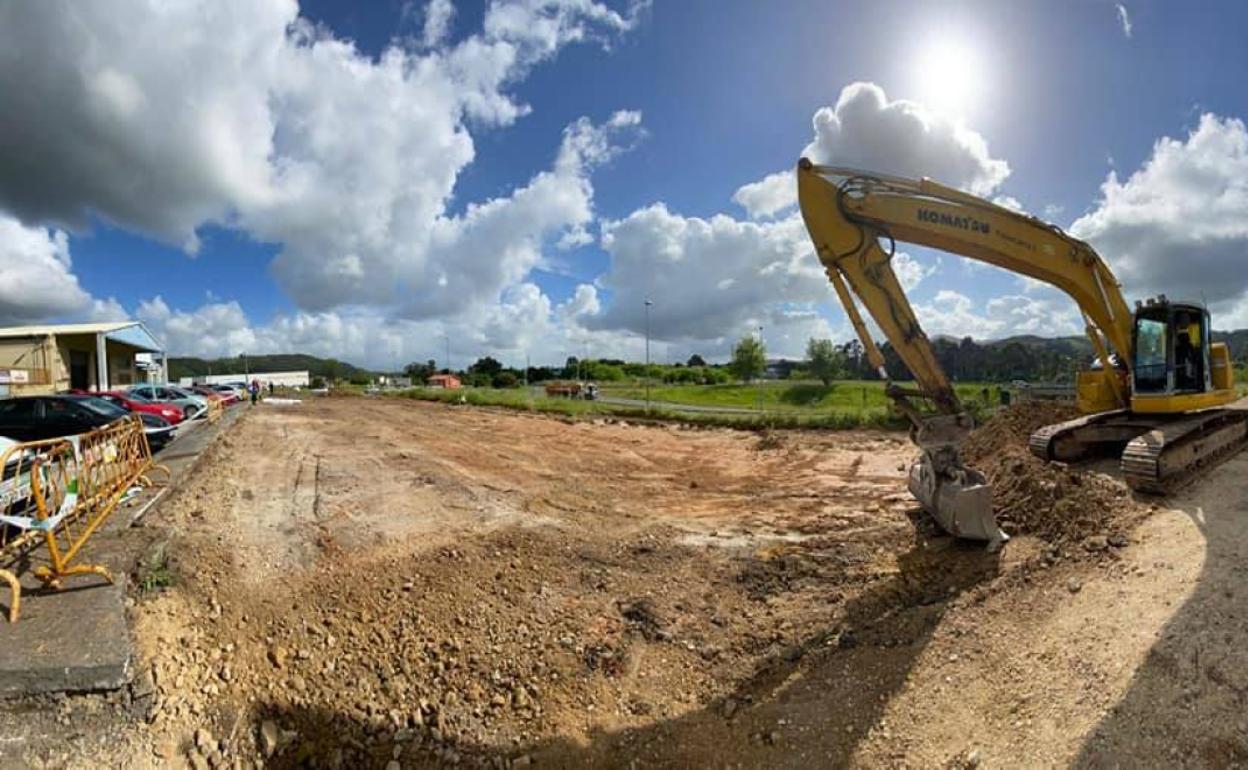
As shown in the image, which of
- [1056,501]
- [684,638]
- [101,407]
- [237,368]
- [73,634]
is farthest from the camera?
[237,368]

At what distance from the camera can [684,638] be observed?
191 inches

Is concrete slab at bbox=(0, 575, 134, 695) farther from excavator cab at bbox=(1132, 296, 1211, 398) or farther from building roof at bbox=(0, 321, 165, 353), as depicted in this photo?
building roof at bbox=(0, 321, 165, 353)

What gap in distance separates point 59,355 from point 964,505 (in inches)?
1692

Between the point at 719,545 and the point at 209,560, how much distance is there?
541cm

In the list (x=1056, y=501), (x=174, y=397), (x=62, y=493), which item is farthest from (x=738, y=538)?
(x=174, y=397)

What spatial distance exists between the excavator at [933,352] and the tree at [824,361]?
58.5 m

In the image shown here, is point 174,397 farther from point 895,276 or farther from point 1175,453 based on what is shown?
point 1175,453

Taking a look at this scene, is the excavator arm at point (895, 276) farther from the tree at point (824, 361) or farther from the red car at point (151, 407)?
the tree at point (824, 361)

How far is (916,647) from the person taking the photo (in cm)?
448

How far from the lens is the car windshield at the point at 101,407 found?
41.6 ft

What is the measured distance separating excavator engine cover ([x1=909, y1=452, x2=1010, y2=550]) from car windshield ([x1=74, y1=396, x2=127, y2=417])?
15.9 metres

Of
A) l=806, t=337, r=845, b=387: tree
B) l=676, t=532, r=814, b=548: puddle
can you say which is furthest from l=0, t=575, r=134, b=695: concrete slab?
l=806, t=337, r=845, b=387: tree

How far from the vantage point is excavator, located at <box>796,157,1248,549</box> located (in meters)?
6.35

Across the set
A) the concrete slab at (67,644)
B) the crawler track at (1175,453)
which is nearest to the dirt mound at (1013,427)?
the crawler track at (1175,453)
